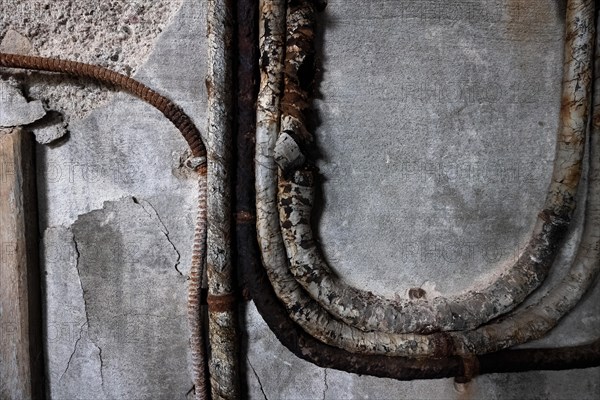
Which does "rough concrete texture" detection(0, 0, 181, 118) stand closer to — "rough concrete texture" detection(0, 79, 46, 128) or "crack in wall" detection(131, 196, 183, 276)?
"rough concrete texture" detection(0, 79, 46, 128)

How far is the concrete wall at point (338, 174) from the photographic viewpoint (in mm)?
1594

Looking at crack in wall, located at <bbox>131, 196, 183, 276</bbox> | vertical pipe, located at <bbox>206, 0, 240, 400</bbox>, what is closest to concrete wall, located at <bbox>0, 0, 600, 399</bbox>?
crack in wall, located at <bbox>131, 196, 183, 276</bbox>

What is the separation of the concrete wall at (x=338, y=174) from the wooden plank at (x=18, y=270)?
0.17ft

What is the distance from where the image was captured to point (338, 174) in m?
1.65

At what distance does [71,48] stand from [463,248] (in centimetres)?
165

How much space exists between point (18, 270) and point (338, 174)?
121 cm

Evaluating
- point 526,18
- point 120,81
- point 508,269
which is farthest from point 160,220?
point 526,18

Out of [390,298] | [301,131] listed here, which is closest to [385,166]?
→ [301,131]

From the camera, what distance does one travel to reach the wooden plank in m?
1.54

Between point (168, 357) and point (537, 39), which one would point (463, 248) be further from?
point (168, 357)

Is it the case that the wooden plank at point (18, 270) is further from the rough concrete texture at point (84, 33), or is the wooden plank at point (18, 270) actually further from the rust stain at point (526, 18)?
the rust stain at point (526, 18)

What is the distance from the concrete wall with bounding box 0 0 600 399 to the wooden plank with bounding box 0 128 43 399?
52mm

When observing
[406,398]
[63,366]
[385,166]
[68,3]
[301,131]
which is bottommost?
[406,398]

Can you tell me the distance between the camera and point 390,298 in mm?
1706
